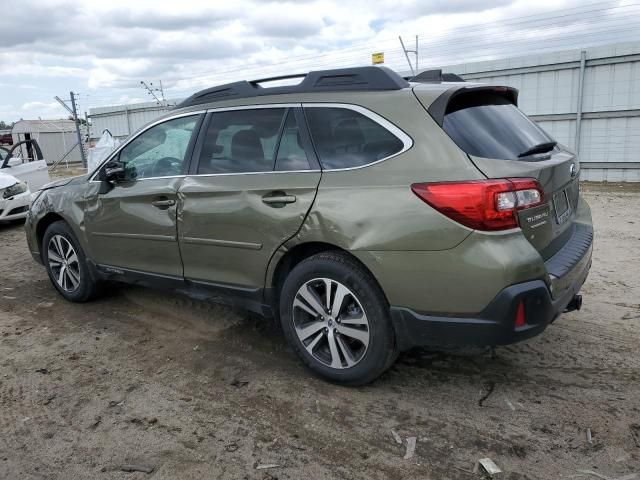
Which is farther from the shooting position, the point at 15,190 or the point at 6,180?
the point at 15,190

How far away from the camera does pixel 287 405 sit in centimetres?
309

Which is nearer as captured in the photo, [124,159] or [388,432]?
[388,432]

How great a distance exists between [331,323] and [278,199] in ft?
2.66

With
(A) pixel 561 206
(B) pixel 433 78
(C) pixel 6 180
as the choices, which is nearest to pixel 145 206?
(B) pixel 433 78

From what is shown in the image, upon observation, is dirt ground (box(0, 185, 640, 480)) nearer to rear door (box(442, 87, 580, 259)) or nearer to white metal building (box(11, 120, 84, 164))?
rear door (box(442, 87, 580, 259))

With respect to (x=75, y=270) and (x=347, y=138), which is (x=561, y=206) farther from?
(x=75, y=270)

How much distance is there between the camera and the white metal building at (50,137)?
27.9 m

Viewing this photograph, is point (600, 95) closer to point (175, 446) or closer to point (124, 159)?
point (124, 159)

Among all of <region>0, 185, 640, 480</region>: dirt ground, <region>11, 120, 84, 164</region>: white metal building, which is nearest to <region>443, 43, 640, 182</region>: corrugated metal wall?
<region>0, 185, 640, 480</region>: dirt ground

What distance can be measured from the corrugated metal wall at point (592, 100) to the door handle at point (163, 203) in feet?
34.2

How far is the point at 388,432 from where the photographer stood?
279 centimetres

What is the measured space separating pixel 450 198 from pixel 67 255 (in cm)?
381

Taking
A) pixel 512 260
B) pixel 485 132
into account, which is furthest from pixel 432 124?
pixel 512 260

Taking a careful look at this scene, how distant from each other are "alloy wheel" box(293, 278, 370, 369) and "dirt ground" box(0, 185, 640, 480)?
0.75 ft
